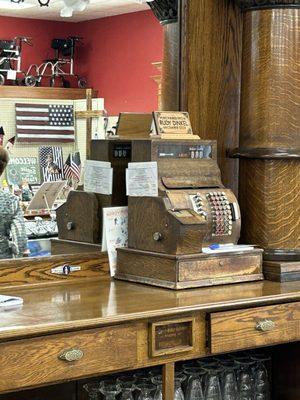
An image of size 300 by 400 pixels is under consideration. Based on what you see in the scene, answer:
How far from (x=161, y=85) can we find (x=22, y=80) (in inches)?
27.0

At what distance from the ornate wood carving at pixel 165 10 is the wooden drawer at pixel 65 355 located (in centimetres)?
162

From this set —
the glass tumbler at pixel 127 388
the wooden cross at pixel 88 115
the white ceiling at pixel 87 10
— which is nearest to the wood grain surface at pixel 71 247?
the wooden cross at pixel 88 115

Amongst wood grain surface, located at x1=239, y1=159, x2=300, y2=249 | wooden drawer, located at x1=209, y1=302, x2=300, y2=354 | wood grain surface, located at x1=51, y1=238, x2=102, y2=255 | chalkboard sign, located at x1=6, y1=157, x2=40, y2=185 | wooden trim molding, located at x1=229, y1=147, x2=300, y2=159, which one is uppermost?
wooden trim molding, located at x1=229, y1=147, x2=300, y2=159

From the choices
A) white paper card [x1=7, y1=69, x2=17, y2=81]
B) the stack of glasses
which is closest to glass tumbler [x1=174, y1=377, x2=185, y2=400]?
the stack of glasses

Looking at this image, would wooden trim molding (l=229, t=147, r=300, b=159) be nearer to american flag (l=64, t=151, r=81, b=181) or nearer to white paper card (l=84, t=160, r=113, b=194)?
white paper card (l=84, t=160, r=113, b=194)

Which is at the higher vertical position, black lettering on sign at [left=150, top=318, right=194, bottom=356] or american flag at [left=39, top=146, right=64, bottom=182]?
american flag at [left=39, top=146, right=64, bottom=182]

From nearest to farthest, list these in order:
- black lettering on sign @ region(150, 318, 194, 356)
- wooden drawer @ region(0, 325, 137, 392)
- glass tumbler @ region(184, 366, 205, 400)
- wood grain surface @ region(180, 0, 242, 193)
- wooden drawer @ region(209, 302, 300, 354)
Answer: wooden drawer @ region(0, 325, 137, 392), black lettering on sign @ region(150, 318, 194, 356), wooden drawer @ region(209, 302, 300, 354), glass tumbler @ region(184, 366, 205, 400), wood grain surface @ region(180, 0, 242, 193)

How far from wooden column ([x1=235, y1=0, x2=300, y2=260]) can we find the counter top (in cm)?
28

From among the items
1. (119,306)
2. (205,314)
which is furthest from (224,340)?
(119,306)

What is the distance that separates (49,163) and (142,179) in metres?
0.40

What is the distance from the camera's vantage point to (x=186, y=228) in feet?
11.6

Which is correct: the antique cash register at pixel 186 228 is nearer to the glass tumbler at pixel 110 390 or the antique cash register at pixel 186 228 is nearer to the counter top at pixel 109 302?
the counter top at pixel 109 302

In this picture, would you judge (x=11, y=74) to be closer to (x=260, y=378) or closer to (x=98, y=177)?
(x=98, y=177)

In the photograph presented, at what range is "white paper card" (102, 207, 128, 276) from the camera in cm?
382
